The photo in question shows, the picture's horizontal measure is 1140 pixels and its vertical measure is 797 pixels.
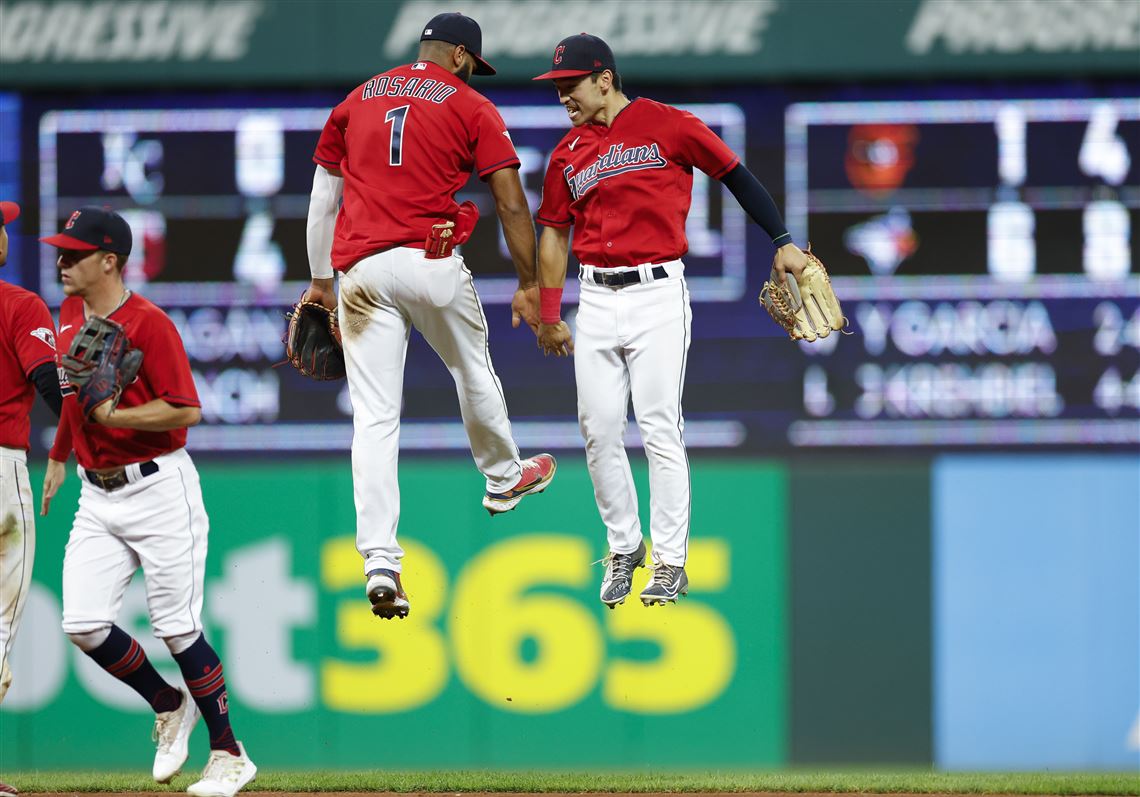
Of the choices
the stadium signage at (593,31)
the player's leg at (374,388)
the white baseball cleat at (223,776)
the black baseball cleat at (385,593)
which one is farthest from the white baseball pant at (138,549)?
the stadium signage at (593,31)

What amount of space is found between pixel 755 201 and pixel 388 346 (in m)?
1.36

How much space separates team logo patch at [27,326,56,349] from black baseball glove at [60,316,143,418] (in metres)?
0.46

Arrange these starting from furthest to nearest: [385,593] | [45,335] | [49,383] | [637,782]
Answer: [637,782] < [45,335] < [49,383] < [385,593]

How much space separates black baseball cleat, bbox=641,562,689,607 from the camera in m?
5.56

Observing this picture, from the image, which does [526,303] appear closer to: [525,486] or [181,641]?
[525,486]

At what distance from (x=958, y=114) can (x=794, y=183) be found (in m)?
0.87

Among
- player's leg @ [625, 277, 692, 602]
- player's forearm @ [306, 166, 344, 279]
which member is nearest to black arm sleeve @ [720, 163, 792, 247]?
player's leg @ [625, 277, 692, 602]

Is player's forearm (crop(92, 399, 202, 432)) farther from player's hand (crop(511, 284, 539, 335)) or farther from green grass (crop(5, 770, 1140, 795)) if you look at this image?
green grass (crop(5, 770, 1140, 795))

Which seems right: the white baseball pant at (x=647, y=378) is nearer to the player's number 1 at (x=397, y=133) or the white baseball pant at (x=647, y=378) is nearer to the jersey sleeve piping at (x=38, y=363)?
the player's number 1 at (x=397, y=133)

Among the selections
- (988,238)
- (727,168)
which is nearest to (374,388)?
(727,168)

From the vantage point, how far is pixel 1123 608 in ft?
26.9

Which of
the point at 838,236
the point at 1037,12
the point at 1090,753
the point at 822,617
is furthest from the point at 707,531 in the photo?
the point at 1037,12

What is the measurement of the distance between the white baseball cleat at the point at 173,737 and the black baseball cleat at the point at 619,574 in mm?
1578

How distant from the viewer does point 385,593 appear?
5402 millimetres
